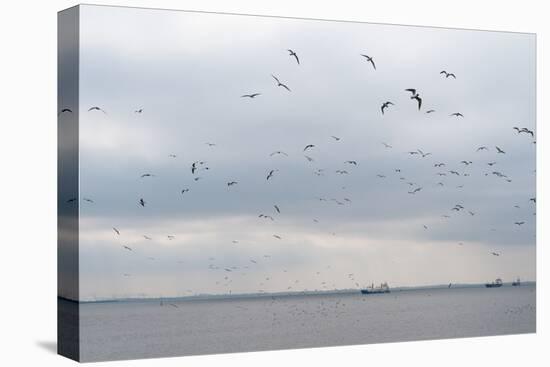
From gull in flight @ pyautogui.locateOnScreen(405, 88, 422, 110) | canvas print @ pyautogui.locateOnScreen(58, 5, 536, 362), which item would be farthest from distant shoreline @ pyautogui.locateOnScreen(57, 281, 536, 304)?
gull in flight @ pyautogui.locateOnScreen(405, 88, 422, 110)

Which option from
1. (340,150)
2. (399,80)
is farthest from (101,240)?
(399,80)

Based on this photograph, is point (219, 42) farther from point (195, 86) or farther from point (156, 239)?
point (156, 239)

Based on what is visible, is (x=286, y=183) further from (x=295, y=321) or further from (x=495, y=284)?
(x=495, y=284)

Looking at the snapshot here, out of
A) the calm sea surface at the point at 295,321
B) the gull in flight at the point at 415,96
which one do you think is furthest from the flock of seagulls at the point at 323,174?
the calm sea surface at the point at 295,321

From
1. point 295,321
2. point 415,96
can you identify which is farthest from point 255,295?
point 415,96

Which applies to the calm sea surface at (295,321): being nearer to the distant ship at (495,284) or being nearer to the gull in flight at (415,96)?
the distant ship at (495,284)

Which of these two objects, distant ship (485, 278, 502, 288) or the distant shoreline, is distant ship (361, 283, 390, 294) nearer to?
the distant shoreline
